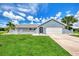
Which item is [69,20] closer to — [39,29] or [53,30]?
[39,29]

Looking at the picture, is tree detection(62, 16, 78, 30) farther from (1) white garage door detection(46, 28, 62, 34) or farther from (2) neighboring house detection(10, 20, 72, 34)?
(1) white garage door detection(46, 28, 62, 34)

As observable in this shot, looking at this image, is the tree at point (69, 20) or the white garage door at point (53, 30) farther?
the white garage door at point (53, 30)

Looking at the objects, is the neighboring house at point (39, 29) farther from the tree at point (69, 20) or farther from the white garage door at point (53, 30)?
the tree at point (69, 20)

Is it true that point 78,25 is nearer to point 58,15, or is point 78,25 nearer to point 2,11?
point 58,15

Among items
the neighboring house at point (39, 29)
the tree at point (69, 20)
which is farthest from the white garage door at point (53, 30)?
the tree at point (69, 20)

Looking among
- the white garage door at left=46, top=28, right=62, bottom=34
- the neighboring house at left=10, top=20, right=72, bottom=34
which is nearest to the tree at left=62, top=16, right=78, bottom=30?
the neighboring house at left=10, top=20, right=72, bottom=34

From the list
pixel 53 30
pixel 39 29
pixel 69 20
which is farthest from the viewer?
pixel 53 30

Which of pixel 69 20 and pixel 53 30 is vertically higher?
pixel 69 20

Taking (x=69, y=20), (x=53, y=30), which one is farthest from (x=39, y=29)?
(x=69, y=20)

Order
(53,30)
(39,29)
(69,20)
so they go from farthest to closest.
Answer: (53,30) < (39,29) < (69,20)

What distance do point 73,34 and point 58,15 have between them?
118 centimetres

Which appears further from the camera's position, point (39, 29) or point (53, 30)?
point (53, 30)

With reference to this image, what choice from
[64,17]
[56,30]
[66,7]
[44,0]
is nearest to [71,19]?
[64,17]

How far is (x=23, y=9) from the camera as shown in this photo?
898 centimetres
